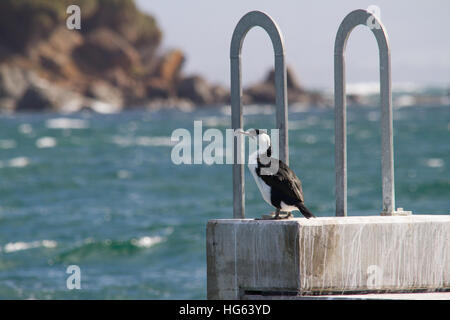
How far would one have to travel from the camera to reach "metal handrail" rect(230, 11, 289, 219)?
680 cm

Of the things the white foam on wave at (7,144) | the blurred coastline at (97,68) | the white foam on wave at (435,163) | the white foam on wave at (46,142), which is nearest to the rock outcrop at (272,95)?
the blurred coastline at (97,68)

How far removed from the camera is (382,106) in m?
6.97

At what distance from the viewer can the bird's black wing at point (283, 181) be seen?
6.75 meters

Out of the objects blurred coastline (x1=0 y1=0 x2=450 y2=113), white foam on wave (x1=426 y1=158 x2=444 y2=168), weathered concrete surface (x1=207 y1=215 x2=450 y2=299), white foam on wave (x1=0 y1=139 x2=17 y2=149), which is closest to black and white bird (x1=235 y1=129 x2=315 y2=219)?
weathered concrete surface (x1=207 y1=215 x2=450 y2=299)

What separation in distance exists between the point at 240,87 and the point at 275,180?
75 centimetres

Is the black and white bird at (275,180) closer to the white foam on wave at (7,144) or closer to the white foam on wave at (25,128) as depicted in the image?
the white foam on wave at (7,144)

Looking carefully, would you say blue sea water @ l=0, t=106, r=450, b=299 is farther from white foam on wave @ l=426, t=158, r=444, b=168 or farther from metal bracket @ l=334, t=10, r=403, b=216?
metal bracket @ l=334, t=10, r=403, b=216

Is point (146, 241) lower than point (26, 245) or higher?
higher

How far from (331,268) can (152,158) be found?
125 feet

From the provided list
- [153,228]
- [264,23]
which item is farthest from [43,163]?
[264,23]

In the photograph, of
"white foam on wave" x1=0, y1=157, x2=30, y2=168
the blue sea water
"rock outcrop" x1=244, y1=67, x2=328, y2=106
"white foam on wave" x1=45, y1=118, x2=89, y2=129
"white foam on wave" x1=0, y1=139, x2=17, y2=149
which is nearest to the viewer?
the blue sea water

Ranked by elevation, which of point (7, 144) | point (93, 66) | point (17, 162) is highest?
point (93, 66)

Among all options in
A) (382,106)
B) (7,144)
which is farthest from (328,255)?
(7,144)

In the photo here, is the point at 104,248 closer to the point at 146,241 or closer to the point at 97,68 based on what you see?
the point at 146,241
